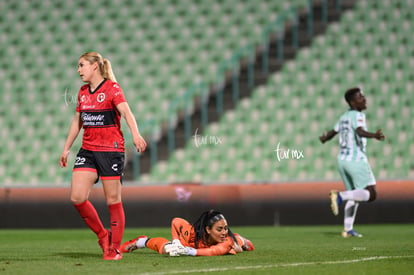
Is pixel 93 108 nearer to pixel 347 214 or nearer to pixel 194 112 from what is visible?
pixel 347 214

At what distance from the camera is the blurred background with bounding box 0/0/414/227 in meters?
13.5

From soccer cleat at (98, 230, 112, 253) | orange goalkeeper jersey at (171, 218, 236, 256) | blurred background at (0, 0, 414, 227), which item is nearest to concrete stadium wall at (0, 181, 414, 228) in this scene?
blurred background at (0, 0, 414, 227)

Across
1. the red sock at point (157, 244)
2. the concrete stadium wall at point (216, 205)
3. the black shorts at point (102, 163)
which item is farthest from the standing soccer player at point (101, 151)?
the concrete stadium wall at point (216, 205)

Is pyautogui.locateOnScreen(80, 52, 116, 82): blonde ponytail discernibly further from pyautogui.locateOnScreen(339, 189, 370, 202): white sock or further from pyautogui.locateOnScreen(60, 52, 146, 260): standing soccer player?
pyautogui.locateOnScreen(339, 189, 370, 202): white sock

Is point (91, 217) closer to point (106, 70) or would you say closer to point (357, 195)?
point (106, 70)

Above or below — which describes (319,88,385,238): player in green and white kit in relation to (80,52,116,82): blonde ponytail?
below

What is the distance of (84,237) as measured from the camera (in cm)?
1149

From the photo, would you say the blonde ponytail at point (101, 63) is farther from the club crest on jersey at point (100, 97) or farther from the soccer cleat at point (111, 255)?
the soccer cleat at point (111, 255)

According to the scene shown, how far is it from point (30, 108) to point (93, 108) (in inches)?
373

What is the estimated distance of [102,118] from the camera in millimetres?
7164

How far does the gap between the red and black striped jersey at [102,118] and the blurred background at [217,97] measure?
6.34 metres

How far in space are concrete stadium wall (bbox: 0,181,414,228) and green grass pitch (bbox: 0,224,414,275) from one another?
83.5 inches

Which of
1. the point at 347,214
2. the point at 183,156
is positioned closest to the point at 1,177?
A: the point at 183,156

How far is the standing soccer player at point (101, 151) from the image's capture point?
280 inches
